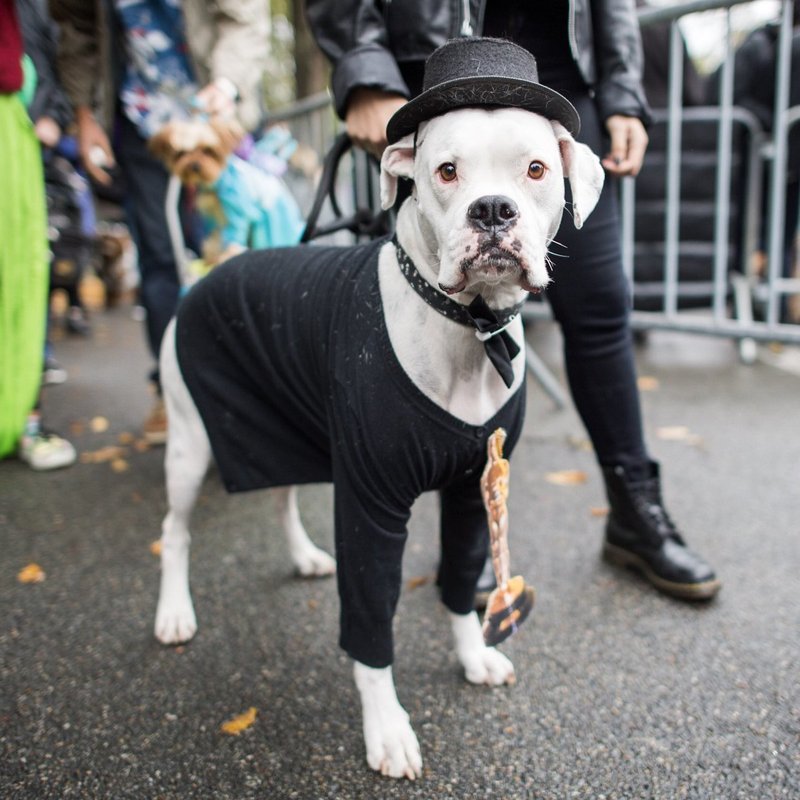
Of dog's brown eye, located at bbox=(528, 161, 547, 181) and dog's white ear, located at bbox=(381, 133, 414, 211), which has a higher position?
dog's white ear, located at bbox=(381, 133, 414, 211)

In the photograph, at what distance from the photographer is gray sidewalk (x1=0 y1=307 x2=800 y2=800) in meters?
1.49

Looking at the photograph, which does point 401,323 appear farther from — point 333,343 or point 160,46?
point 160,46

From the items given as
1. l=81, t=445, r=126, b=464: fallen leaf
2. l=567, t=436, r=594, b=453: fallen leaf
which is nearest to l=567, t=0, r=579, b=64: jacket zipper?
Answer: l=567, t=436, r=594, b=453: fallen leaf

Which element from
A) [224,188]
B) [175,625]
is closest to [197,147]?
[224,188]

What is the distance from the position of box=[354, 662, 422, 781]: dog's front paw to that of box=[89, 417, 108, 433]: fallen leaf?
111 inches

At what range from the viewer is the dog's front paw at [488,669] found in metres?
1.77

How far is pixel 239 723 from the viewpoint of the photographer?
166 centimetres

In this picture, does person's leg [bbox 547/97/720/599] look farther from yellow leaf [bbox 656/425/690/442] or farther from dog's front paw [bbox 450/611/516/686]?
yellow leaf [bbox 656/425/690/442]

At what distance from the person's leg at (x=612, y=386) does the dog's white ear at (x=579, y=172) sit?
53 centimetres

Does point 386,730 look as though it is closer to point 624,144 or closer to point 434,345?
point 434,345

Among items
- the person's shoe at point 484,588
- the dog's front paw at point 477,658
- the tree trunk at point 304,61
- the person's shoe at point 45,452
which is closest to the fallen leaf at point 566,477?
the person's shoe at point 484,588

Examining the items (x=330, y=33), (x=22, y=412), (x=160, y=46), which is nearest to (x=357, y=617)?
(x=330, y=33)

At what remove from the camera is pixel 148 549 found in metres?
2.52

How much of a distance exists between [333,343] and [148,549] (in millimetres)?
1359
